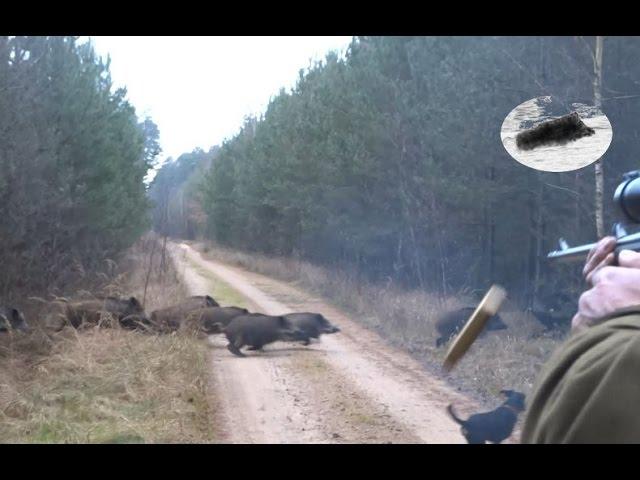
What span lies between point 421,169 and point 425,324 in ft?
Answer: 6.85

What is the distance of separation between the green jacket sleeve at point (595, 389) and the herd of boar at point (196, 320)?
516 cm

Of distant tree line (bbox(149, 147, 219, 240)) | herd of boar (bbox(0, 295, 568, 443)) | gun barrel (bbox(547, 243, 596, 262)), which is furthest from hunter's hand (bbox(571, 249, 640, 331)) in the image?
distant tree line (bbox(149, 147, 219, 240))

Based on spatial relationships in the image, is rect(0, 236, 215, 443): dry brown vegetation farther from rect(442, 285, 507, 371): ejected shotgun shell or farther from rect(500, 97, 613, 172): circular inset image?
rect(442, 285, 507, 371): ejected shotgun shell

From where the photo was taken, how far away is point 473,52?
301 inches

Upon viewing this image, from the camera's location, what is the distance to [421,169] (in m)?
8.94

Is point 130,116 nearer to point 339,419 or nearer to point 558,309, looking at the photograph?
point 339,419

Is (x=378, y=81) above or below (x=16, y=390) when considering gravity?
above

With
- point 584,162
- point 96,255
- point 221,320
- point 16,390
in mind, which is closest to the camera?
point 584,162

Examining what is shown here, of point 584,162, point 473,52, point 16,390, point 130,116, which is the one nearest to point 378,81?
point 473,52

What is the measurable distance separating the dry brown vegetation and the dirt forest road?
0.68ft

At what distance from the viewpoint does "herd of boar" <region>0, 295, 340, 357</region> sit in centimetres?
652

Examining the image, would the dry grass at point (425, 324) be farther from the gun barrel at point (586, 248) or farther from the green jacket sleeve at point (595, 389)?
the green jacket sleeve at point (595, 389)
